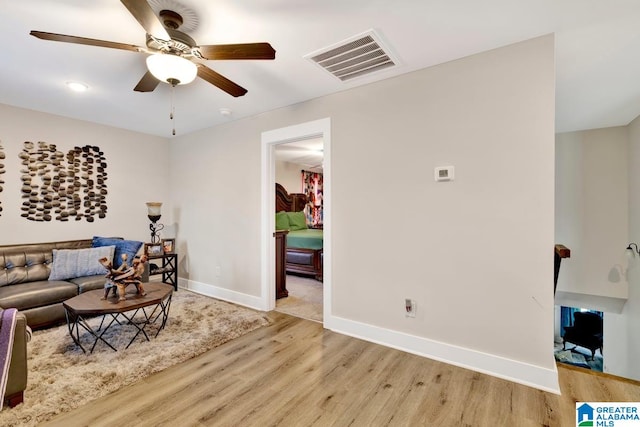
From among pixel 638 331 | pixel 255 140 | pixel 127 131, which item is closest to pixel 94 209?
pixel 127 131

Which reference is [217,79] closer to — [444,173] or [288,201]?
[444,173]

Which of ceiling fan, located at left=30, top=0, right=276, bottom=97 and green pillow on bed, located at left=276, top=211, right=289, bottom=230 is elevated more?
ceiling fan, located at left=30, top=0, right=276, bottom=97

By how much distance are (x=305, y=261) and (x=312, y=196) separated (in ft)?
10.2

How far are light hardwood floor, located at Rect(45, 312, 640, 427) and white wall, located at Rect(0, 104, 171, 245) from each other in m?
2.87

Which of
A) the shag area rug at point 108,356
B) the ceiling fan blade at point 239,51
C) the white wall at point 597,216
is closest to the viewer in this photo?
the ceiling fan blade at point 239,51

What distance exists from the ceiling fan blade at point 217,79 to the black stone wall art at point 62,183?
9.82 feet

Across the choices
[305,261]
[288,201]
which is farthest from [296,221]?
[305,261]

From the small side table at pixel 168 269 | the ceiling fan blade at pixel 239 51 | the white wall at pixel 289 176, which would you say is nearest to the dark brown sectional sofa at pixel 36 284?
the small side table at pixel 168 269

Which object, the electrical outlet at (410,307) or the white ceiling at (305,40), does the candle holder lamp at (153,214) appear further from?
the electrical outlet at (410,307)

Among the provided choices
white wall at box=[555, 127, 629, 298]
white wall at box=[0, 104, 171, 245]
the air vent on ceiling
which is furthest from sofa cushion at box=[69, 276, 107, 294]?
white wall at box=[555, 127, 629, 298]

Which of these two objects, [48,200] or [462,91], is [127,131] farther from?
[462,91]

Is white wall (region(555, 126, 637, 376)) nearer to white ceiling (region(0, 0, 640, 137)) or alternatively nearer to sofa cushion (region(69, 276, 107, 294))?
white ceiling (region(0, 0, 640, 137))

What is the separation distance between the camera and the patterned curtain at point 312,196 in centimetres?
766

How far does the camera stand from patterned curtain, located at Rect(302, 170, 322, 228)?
766cm
